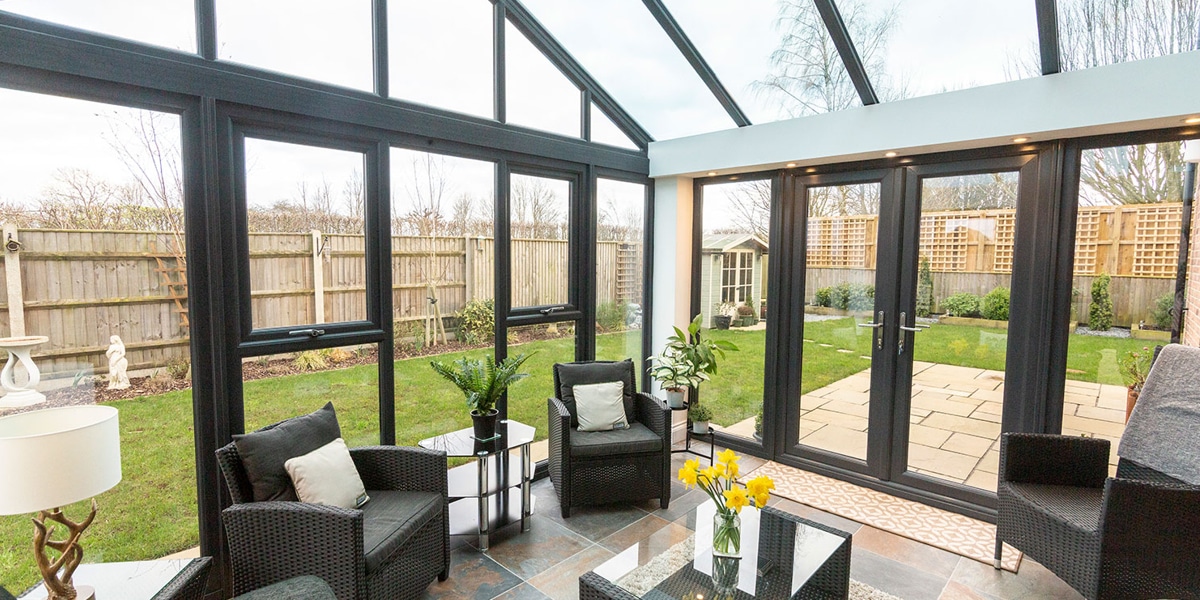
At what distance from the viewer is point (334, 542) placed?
228 centimetres

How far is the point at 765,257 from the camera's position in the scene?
15.1 feet

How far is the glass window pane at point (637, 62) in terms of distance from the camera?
12.4 feet

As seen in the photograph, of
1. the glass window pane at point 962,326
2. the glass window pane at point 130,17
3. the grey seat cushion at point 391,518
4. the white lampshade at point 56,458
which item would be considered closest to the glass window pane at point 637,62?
the glass window pane at point 962,326

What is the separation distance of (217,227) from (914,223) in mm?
4090

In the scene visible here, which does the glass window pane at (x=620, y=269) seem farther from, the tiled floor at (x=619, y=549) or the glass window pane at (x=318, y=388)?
the glass window pane at (x=318, y=388)

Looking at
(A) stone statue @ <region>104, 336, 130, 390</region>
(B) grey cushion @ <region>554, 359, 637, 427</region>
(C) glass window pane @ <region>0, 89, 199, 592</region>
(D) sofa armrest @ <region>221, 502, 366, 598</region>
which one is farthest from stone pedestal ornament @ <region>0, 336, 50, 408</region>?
(B) grey cushion @ <region>554, 359, 637, 427</region>

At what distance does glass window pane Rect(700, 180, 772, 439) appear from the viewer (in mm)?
4684

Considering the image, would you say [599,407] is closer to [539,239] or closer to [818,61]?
[539,239]

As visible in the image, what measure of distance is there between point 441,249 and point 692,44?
211 centimetres

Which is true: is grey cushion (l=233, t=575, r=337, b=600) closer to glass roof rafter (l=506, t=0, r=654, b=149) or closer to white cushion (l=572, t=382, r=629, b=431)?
white cushion (l=572, t=382, r=629, b=431)

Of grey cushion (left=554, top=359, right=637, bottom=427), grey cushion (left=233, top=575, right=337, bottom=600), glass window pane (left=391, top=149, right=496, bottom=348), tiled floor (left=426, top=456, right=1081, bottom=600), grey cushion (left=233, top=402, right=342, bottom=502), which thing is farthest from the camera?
grey cushion (left=554, top=359, right=637, bottom=427)

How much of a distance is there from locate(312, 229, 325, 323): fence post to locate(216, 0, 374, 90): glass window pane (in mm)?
852

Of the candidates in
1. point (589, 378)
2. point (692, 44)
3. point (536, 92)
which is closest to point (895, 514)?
point (589, 378)

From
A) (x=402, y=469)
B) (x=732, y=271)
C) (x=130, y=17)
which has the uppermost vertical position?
(x=130, y=17)
